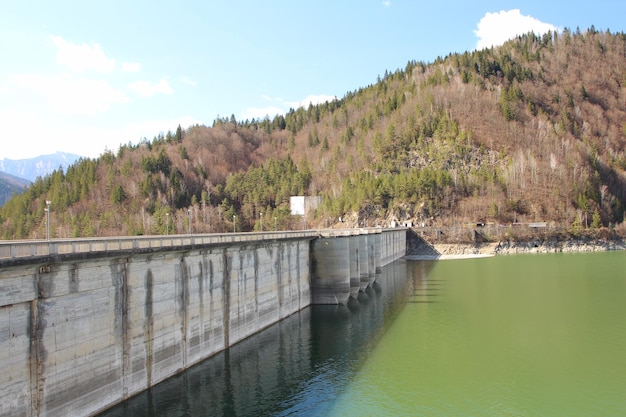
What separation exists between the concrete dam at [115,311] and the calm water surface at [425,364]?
181 centimetres

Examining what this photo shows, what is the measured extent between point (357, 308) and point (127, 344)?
33.7 meters

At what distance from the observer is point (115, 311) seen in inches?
970

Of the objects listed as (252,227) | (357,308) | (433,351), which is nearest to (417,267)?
(357,308)

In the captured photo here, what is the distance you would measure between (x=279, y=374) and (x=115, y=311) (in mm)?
12654

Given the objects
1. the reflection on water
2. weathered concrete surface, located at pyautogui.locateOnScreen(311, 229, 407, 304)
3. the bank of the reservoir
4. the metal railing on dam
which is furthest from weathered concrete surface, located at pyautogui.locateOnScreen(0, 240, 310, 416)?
the bank of the reservoir

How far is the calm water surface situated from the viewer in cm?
2647

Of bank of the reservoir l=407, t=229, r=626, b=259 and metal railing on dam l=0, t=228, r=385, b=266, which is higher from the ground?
metal railing on dam l=0, t=228, r=385, b=266

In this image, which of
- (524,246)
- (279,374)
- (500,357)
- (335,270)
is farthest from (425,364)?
(524,246)

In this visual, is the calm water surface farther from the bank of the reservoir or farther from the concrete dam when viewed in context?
the bank of the reservoir

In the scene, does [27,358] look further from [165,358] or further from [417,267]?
[417,267]

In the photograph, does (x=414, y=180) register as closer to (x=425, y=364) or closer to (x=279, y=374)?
(x=425, y=364)

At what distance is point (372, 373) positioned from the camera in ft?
105

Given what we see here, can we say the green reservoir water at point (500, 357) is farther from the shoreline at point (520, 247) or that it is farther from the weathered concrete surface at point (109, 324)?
the shoreline at point (520, 247)

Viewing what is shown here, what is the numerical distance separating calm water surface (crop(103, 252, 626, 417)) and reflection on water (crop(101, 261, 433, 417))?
8cm
